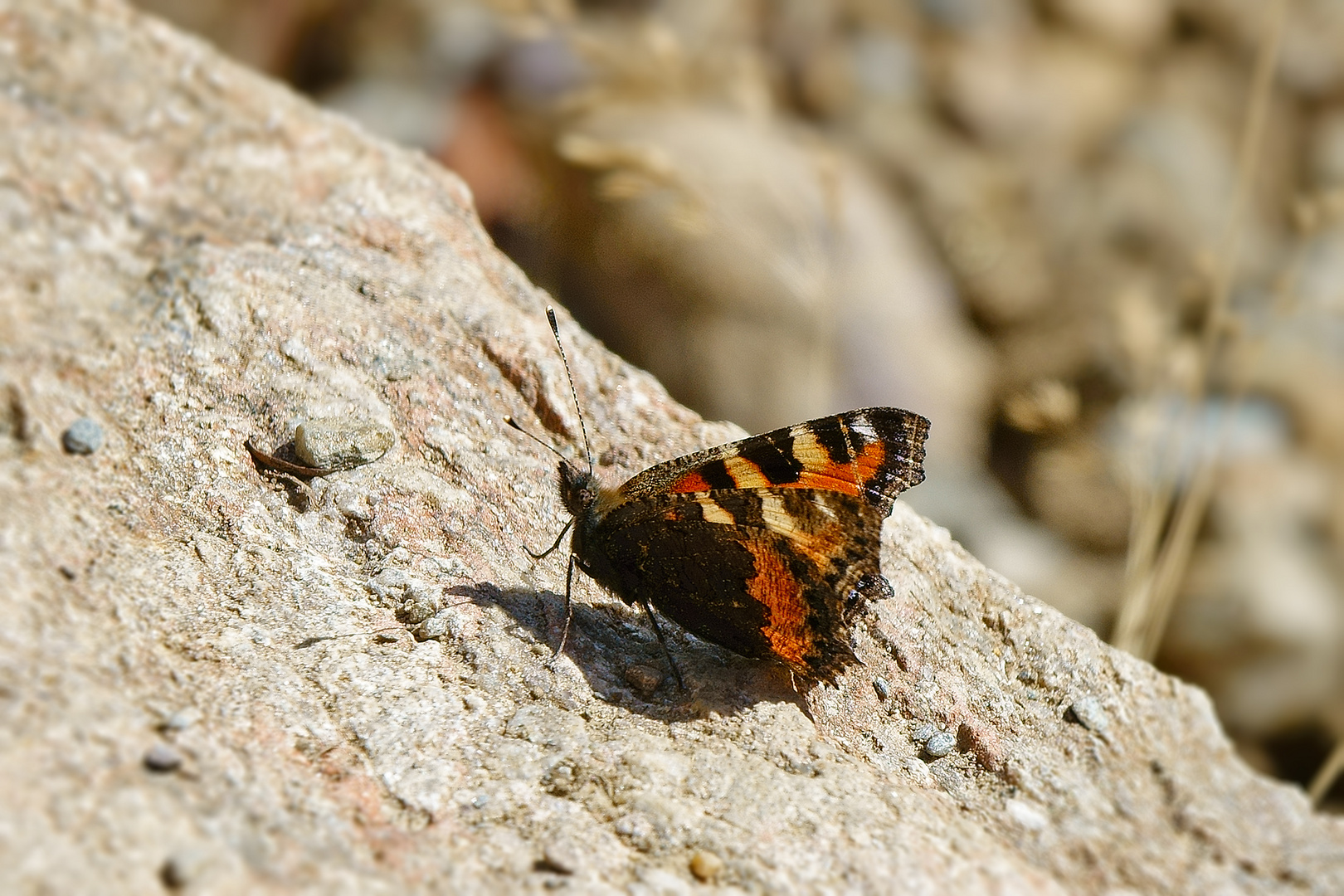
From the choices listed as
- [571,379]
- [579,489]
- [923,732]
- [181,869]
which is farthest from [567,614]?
[181,869]

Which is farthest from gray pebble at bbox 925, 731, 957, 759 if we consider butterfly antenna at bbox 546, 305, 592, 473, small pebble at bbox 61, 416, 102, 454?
small pebble at bbox 61, 416, 102, 454

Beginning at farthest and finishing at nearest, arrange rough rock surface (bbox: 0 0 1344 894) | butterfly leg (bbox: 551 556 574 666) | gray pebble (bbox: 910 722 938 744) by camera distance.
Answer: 1. butterfly leg (bbox: 551 556 574 666)
2. gray pebble (bbox: 910 722 938 744)
3. rough rock surface (bbox: 0 0 1344 894)

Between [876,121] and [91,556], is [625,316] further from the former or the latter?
[91,556]

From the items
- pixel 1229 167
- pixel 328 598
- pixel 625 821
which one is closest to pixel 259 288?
pixel 328 598

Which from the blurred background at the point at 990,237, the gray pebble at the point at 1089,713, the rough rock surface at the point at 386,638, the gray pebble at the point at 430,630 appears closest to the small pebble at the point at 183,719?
the rough rock surface at the point at 386,638

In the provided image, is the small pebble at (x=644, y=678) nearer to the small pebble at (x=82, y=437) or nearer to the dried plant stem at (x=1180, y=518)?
the small pebble at (x=82, y=437)

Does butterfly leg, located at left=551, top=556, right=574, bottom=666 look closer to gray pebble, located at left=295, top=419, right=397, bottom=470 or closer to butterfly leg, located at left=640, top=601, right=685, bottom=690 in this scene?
butterfly leg, located at left=640, top=601, right=685, bottom=690

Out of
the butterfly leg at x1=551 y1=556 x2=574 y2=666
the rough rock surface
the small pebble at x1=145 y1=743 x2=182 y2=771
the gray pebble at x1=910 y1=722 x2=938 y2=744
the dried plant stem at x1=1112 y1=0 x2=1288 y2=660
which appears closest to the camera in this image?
the small pebble at x1=145 y1=743 x2=182 y2=771

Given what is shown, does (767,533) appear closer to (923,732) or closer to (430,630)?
(923,732)
